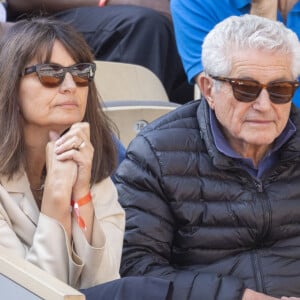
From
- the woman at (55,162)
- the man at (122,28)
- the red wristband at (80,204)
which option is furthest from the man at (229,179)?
the man at (122,28)

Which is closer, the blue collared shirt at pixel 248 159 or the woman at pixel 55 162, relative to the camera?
the woman at pixel 55 162

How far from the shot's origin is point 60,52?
2559 mm

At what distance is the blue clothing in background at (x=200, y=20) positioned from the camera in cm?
362

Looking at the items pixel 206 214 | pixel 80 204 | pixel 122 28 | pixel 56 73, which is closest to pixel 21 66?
pixel 56 73

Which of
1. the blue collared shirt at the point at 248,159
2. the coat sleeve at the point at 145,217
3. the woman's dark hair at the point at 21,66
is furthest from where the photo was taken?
the blue collared shirt at the point at 248,159

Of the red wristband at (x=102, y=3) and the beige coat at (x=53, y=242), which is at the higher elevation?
the beige coat at (x=53, y=242)

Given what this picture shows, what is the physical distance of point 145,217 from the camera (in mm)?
2721

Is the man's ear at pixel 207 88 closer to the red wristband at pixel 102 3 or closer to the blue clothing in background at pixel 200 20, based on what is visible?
the blue clothing in background at pixel 200 20

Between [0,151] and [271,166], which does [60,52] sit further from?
[271,166]

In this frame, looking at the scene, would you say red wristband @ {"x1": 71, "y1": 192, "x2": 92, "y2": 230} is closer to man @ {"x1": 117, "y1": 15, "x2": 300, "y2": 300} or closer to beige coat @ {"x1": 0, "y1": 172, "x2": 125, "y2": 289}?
beige coat @ {"x1": 0, "y1": 172, "x2": 125, "y2": 289}

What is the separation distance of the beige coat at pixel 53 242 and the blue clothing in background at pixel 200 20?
1222mm

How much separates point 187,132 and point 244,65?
0.84 feet

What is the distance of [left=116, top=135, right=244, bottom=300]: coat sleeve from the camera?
268 cm

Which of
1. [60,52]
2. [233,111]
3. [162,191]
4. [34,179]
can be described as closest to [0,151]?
[34,179]
